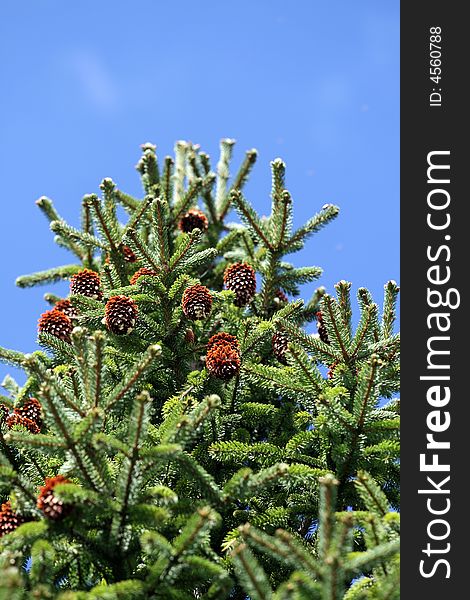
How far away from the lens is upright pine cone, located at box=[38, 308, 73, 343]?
439 centimetres

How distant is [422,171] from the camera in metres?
3.53

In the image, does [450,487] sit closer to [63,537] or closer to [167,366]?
[63,537]

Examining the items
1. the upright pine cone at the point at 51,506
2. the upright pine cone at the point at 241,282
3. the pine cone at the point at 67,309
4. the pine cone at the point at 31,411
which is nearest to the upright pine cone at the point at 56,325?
the pine cone at the point at 67,309

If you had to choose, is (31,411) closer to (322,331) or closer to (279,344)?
(279,344)

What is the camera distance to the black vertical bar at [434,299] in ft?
8.99

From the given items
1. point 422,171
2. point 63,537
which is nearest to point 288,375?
point 422,171

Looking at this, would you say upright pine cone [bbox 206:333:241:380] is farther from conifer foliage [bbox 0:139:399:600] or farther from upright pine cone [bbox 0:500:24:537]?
upright pine cone [bbox 0:500:24:537]

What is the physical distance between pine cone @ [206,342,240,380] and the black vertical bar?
2.80 feet

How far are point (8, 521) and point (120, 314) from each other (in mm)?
1286

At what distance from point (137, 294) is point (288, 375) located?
3.37ft

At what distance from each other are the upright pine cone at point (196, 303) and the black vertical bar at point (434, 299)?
111cm

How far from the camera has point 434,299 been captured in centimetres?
329

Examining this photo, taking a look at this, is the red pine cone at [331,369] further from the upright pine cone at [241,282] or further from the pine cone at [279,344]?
the upright pine cone at [241,282]

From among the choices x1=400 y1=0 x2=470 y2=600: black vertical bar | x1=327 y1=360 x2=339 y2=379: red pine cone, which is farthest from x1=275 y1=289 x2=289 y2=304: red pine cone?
x1=400 y1=0 x2=470 y2=600: black vertical bar
